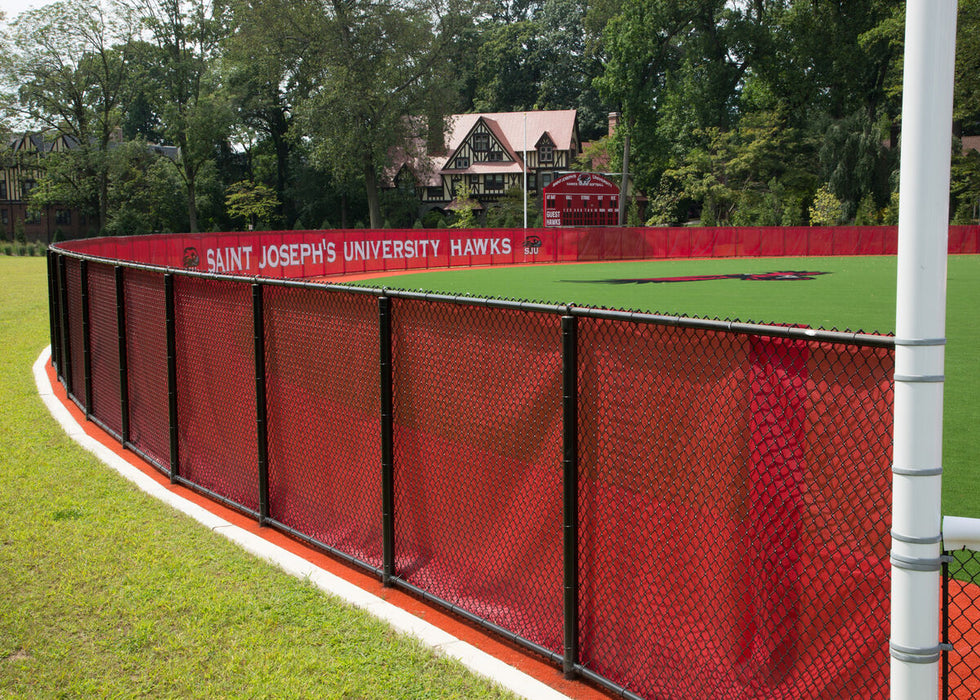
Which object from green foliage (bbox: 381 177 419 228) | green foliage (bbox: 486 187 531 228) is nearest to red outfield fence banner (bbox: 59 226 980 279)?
green foliage (bbox: 486 187 531 228)

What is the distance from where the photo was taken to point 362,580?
6.41 m

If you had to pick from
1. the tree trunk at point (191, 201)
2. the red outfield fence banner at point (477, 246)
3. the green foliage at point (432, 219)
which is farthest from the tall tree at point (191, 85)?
the red outfield fence banner at point (477, 246)

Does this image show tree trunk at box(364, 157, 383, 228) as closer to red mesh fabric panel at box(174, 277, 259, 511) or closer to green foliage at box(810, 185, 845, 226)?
green foliage at box(810, 185, 845, 226)

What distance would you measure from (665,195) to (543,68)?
1604 inches

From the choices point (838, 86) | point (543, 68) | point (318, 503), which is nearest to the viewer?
point (318, 503)

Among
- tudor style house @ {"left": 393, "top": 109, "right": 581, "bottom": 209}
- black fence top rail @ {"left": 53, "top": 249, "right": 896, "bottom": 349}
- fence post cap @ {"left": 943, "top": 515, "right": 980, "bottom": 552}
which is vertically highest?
tudor style house @ {"left": 393, "top": 109, "right": 581, "bottom": 209}

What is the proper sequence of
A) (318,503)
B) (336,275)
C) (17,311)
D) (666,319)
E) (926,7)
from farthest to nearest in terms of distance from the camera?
(336,275) → (17,311) → (318,503) → (666,319) → (926,7)

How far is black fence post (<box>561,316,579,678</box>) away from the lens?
4629 mm

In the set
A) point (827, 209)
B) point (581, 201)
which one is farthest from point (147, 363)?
point (827, 209)

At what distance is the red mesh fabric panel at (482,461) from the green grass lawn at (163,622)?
21.4 inches

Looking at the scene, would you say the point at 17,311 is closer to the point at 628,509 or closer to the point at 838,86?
the point at 628,509

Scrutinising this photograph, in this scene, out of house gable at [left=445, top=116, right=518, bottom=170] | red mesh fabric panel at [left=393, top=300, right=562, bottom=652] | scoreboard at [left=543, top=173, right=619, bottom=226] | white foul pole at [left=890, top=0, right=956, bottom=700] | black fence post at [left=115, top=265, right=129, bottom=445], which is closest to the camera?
white foul pole at [left=890, top=0, right=956, bottom=700]

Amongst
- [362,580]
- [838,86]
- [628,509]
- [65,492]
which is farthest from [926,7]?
[838,86]

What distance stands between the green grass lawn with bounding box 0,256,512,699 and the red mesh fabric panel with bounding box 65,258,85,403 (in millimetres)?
4043
